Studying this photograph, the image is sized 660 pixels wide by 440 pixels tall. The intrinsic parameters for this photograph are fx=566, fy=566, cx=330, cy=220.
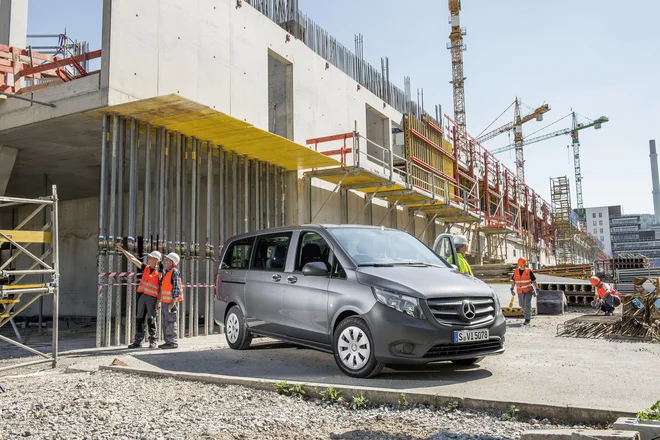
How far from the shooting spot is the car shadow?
6012 millimetres

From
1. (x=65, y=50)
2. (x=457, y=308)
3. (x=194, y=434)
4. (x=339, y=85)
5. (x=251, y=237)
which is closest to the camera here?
(x=194, y=434)

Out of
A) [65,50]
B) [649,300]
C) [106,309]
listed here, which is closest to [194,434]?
[106,309]

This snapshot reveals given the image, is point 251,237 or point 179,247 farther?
point 179,247

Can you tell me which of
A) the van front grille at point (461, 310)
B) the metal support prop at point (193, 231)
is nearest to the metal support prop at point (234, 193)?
the metal support prop at point (193, 231)

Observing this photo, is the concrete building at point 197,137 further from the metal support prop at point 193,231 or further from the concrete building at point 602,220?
the concrete building at point 602,220

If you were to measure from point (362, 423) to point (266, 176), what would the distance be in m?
10.8

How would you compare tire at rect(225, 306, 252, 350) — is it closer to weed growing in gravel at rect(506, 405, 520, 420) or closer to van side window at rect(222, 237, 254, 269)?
van side window at rect(222, 237, 254, 269)

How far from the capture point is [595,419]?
4.35 meters

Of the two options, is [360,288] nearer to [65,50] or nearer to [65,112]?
[65,112]

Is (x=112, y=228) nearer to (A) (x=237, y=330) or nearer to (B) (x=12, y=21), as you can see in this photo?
(A) (x=237, y=330)

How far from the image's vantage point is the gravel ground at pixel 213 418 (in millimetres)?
4246

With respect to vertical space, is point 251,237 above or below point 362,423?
above

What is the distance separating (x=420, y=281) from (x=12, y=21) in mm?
11761

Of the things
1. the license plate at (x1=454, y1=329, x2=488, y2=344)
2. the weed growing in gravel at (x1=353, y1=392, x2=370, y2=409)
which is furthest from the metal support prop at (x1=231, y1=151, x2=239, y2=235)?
the weed growing in gravel at (x1=353, y1=392, x2=370, y2=409)
